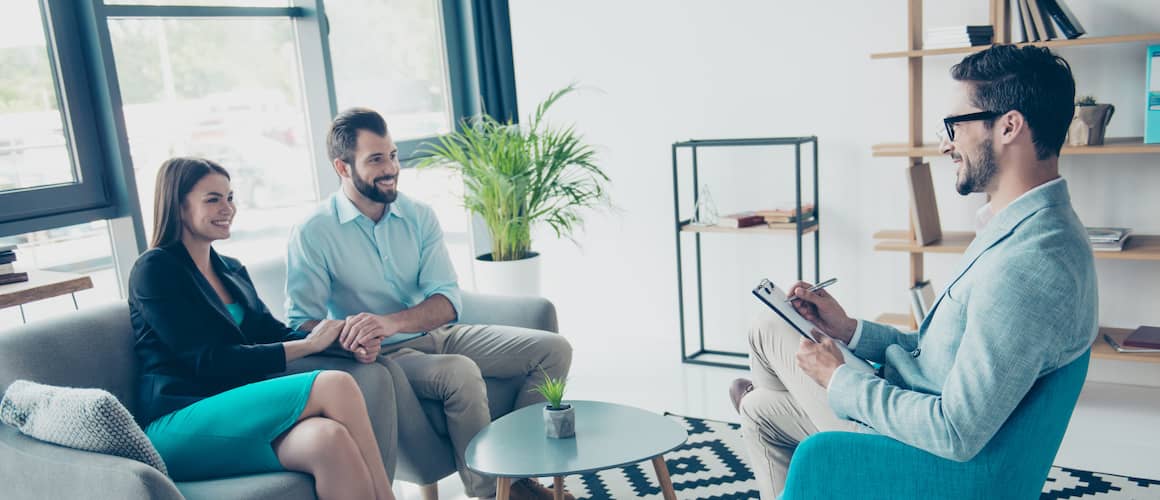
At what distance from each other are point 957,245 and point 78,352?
2.90 metres

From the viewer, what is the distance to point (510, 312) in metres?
3.26

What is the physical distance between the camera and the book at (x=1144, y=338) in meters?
3.31

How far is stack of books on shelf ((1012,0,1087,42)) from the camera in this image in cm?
328

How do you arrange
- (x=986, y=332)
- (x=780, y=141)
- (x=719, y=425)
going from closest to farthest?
(x=986, y=332) → (x=719, y=425) → (x=780, y=141)

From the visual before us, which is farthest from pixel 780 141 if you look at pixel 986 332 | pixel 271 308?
pixel 986 332

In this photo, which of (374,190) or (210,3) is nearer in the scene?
(374,190)

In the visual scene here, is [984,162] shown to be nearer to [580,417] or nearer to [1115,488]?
[580,417]

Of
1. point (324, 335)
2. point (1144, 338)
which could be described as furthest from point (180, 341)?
point (1144, 338)

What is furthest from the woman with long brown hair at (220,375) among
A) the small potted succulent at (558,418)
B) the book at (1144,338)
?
the book at (1144,338)

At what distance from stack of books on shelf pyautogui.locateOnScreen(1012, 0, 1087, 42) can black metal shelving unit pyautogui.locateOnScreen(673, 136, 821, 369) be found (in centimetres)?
91

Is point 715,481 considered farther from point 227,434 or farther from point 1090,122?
point 1090,122

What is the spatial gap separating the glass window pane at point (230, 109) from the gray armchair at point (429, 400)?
94cm

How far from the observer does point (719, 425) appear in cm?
Answer: 347

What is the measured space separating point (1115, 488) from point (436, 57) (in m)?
3.59
